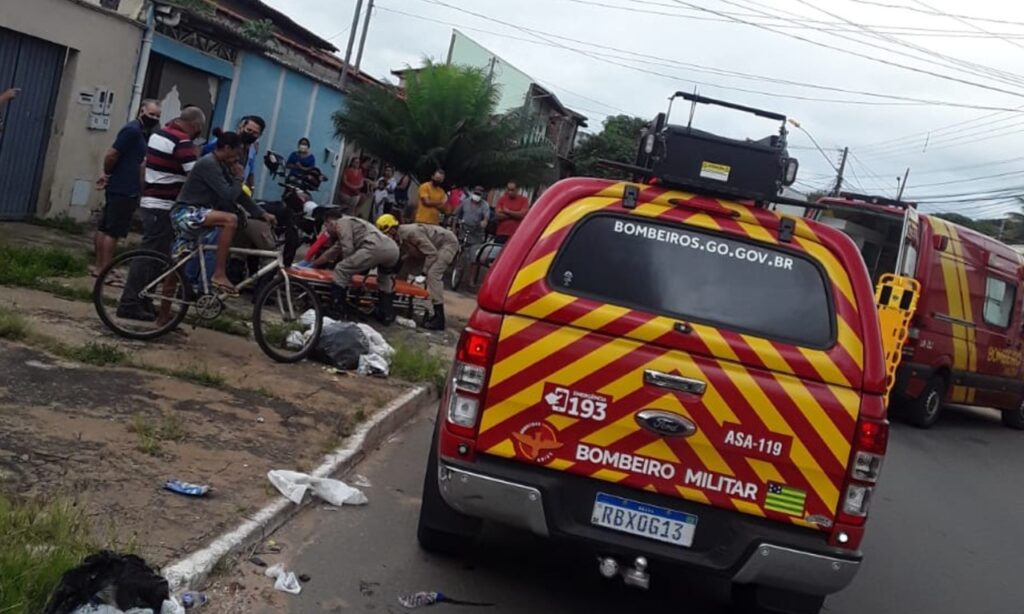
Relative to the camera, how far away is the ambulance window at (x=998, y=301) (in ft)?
45.0

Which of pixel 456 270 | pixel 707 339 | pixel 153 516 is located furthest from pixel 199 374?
pixel 456 270

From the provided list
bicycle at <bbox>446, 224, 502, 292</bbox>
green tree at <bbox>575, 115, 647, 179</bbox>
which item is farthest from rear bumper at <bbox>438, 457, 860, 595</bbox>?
green tree at <bbox>575, 115, 647, 179</bbox>

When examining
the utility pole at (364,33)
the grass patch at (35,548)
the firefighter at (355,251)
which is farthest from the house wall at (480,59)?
the grass patch at (35,548)

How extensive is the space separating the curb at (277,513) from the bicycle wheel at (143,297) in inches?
72.5

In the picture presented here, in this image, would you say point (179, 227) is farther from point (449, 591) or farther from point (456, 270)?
point (456, 270)

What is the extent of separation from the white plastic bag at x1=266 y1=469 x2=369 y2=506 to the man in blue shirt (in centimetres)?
461

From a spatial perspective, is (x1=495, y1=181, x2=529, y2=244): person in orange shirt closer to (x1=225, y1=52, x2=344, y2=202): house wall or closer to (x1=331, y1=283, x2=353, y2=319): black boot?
(x1=225, y1=52, x2=344, y2=202): house wall

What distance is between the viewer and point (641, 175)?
5.68 m

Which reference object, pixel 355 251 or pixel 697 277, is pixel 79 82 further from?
pixel 697 277

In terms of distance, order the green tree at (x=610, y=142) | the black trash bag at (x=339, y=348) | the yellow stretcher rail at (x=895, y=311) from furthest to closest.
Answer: the green tree at (x=610, y=142) < the yellow stretcher rail at (x=895, y=311) < the black trash bag at (x=339, y=348)

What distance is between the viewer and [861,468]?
4523mm

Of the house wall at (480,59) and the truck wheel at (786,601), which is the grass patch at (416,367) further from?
the house wall at (480,59)

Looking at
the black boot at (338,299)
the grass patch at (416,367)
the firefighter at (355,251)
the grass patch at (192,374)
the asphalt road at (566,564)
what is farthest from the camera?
the black boot at (338,299)

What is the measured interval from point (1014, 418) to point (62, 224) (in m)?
13.5
